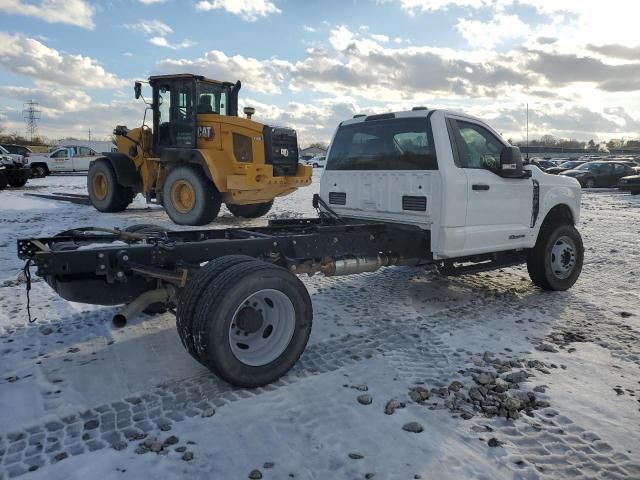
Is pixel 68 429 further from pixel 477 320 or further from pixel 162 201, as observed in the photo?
pixel 162 201

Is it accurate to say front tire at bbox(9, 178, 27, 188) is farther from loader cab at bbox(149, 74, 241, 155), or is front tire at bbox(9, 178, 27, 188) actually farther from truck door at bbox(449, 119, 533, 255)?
truck door at bbox(449, 119, 533, 255)

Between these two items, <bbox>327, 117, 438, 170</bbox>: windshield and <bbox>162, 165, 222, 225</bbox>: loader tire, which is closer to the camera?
<bbox>327, 117, 438, 170</bbox>: windshield

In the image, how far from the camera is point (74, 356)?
4.11 meters

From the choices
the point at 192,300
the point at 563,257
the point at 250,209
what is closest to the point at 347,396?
the point at 192,300

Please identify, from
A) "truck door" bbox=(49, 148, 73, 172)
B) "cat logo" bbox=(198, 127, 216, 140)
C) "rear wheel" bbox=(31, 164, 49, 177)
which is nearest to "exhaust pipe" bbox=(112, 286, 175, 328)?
"cat logo" bbox=(198, 127, 216, 140)

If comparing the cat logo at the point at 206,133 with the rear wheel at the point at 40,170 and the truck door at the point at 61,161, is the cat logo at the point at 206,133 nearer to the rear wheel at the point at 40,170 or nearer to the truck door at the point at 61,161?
the rear wheel at the point at 40,170

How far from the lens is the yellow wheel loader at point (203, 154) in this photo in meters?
10.4

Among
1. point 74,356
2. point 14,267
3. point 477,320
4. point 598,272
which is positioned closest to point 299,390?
point 74,356

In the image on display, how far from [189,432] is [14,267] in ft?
16.8

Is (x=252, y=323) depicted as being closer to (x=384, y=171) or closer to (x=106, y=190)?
(x=384, y=171)

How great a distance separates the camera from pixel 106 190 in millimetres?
12508

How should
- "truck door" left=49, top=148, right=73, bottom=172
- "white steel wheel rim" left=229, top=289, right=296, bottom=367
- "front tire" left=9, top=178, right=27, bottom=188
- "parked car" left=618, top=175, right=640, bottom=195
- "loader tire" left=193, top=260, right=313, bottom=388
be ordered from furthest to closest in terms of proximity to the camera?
"truck door" left=49, top=148, right=73, bottom=172, "parked car" left=618, top=175, right=640, bottom=195, "front tire" left=9, top=178, right=27, bottom=188, "white steel wheel rim" left=229, top=289, right=296, bottom=367, "loader tire" left=193, top=260, right=313, bottom=388

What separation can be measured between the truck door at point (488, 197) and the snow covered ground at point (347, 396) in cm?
76

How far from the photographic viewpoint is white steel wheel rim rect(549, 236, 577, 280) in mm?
6436
